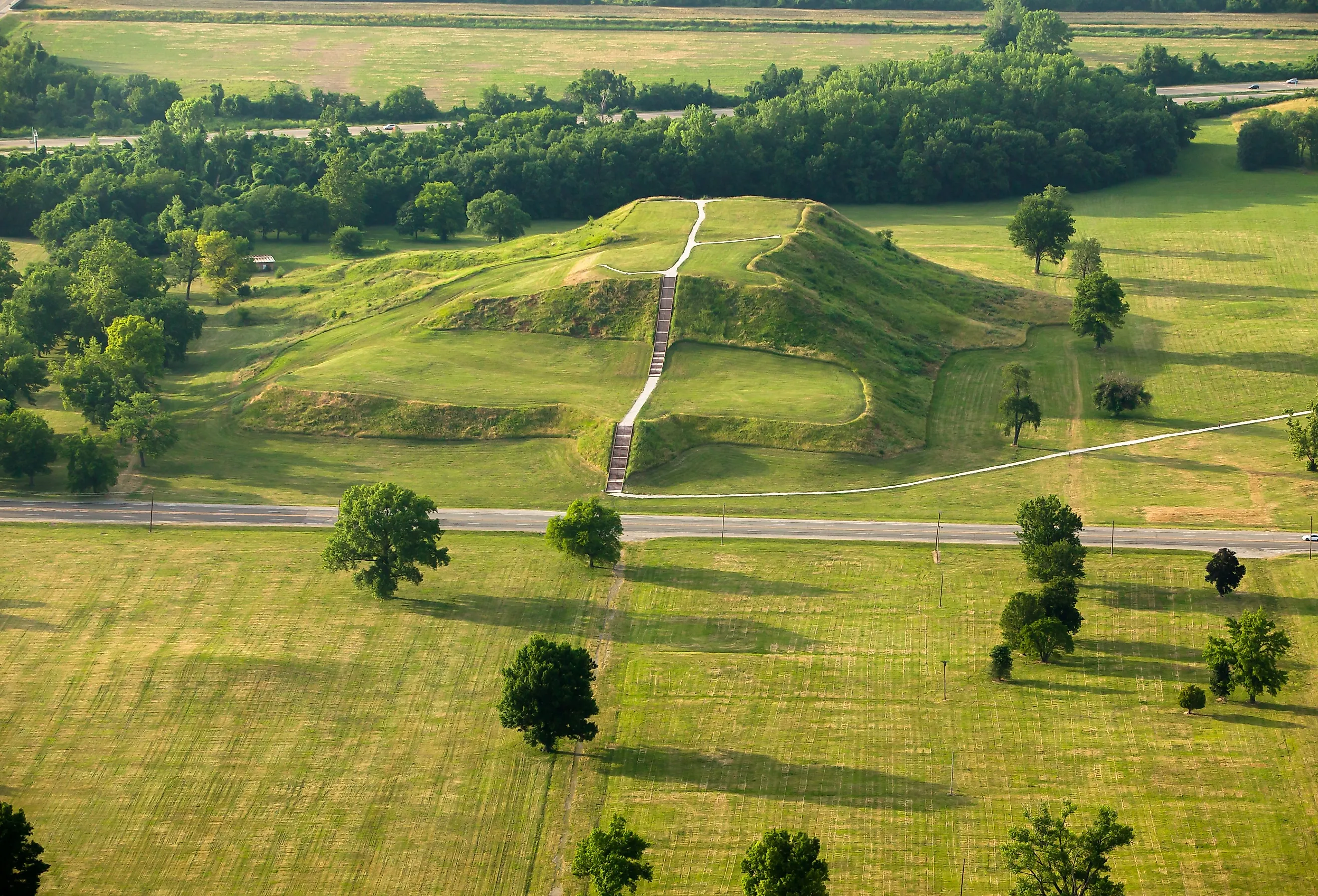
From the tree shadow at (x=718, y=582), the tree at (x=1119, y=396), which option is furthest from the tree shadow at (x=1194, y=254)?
the tree shadow at (x=718, y=582)

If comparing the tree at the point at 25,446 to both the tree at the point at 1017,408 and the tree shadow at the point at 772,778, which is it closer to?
the tree shadow at the point at 772,778

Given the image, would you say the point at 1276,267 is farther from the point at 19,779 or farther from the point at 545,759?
the point at 19,779

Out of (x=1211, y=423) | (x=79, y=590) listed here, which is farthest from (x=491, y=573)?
(x=1211, y=423)

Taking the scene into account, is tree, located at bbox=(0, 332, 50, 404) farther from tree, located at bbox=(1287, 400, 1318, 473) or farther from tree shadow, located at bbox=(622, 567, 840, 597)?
tree, located at bbox=(1287, 400, 1318, 473)

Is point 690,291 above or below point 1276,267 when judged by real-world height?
below

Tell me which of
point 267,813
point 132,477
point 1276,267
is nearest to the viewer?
point 267,813

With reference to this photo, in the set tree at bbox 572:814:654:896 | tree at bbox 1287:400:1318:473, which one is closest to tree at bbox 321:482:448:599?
tree at bbox 572:814:654:896

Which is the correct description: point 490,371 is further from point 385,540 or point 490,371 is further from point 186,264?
point 186,264
